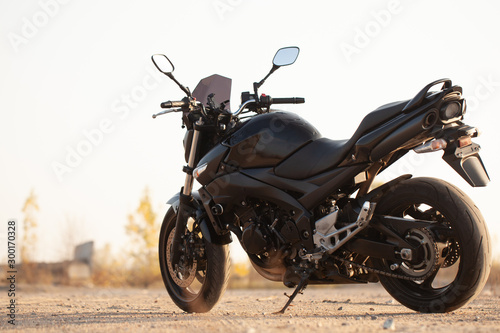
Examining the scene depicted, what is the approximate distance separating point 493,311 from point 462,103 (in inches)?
84.5

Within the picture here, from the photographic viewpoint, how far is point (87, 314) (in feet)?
18.6

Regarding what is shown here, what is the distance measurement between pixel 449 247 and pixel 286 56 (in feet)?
8.09

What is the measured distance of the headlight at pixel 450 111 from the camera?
13.2 ft

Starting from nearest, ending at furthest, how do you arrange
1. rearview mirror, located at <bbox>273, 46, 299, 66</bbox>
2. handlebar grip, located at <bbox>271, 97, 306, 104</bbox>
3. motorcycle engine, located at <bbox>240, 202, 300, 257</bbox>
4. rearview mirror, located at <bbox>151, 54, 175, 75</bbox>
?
motorcycle engine, located at <bbox>240, 202, 300, 257</bbox>
rearview mirror, located at <bbox>151, 54, 175, 75</bbox>
rearview mirror, located at <bbox>273, 46, 299, 66</bbox>
handlebar grip, located at <bbox>271, 97, 306, 104</bbox>

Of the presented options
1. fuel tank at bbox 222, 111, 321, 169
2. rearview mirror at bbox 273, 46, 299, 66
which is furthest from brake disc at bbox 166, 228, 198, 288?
rearview mirror at bbox 273, 46, 299, 66

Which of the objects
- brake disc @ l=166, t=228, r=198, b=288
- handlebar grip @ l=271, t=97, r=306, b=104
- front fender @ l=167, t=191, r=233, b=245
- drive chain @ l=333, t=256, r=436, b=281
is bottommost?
brake disc @ l=166, t=228, r=198, b=288

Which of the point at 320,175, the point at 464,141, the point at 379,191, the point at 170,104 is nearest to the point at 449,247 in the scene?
the point at 379,191

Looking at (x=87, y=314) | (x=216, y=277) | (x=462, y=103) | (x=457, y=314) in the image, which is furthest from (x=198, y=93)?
(x=457, y=314)

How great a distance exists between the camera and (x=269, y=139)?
505cm

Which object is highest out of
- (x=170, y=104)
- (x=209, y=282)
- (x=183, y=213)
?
(x=170, y=104)

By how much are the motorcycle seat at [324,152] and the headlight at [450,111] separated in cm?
30

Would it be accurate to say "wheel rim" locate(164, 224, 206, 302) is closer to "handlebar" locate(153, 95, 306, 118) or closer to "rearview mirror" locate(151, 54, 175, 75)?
"handlebar" locate(153, 95, 306, 118)

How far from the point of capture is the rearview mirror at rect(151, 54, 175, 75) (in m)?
5.57

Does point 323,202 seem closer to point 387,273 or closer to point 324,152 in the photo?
point 324,152
